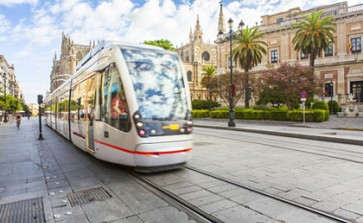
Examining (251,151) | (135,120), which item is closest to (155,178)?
(135,120)

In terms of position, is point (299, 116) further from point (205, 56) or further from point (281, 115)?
point (205, 56)

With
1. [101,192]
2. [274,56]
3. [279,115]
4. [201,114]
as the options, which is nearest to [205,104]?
[201,114]

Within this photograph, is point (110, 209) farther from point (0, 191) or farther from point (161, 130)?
point (0, 191)

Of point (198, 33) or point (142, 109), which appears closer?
point (142, 109)

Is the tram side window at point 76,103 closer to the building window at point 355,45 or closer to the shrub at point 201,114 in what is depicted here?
the shrub at point 201,114

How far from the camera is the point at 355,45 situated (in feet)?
135

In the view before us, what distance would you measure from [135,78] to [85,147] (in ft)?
12.1

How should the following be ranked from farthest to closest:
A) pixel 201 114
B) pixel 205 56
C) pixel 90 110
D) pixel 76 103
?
pixel 205 56 → pixel 201 114 → pixel 76 103 → pixel 90 110

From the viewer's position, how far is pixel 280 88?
2673 cm

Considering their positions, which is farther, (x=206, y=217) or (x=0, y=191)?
(x=0, y=191)

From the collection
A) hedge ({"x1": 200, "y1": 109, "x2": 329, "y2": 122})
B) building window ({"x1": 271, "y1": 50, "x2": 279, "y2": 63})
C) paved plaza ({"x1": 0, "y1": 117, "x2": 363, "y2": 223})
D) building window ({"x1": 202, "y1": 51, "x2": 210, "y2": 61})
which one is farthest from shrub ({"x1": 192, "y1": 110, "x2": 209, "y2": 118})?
building window ({"x1": 202, "y1": 51, "x2": 210, "y2": 61})

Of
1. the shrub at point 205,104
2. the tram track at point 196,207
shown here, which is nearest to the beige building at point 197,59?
the shrub at point 205,104

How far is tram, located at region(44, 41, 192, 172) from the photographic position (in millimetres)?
5535

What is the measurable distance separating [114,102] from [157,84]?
111cm
